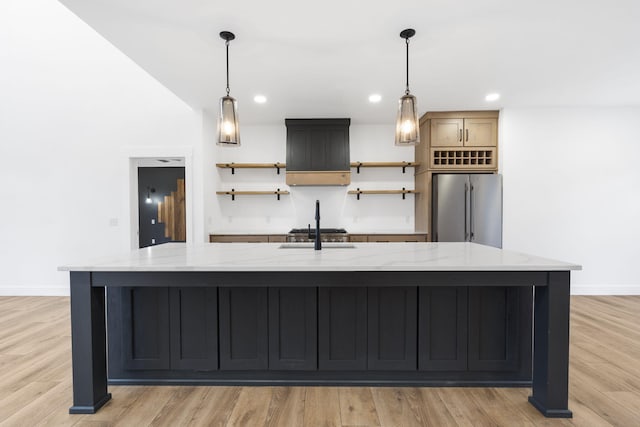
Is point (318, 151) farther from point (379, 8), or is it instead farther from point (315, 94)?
point (379, 8)

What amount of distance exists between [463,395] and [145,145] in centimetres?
460

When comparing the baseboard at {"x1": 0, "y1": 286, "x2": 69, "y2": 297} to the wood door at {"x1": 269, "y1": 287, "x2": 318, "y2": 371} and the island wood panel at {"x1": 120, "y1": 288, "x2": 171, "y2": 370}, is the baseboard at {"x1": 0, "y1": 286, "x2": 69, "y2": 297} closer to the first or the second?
the island wood panel at {"x1": 120, "y1": 288, "x2": 171, "y2": 370}

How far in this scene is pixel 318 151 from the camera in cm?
468

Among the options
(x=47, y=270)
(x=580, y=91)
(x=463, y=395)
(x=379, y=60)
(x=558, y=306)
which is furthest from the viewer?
(x=47, y=270)

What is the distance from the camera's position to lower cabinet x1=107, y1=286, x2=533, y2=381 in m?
2.11

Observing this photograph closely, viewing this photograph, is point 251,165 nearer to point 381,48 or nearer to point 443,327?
point 381,48

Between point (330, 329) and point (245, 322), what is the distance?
57 centimetres

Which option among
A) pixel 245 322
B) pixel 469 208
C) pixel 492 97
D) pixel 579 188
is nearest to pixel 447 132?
pixel 492 97

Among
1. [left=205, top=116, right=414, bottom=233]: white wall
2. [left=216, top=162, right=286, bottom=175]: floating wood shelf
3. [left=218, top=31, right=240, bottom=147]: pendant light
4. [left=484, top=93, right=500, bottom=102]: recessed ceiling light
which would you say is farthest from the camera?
[left=205, top=116, right=414, bottom=233]: white wall

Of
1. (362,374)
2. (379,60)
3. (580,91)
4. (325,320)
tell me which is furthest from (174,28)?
(580,91)

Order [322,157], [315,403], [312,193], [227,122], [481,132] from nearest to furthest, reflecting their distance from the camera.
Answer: [315,403] < [227,122] < [481,132] < [322,157] < [312,193]

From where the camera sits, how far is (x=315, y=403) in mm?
1939

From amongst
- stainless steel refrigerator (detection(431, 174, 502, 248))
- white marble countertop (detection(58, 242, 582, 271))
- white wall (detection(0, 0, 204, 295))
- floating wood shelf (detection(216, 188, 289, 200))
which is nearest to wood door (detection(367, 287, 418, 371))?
white marble countertop (detection(58, 242, 582, 271))

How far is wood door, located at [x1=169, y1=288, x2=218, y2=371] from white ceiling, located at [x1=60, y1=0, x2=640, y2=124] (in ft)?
6.34
